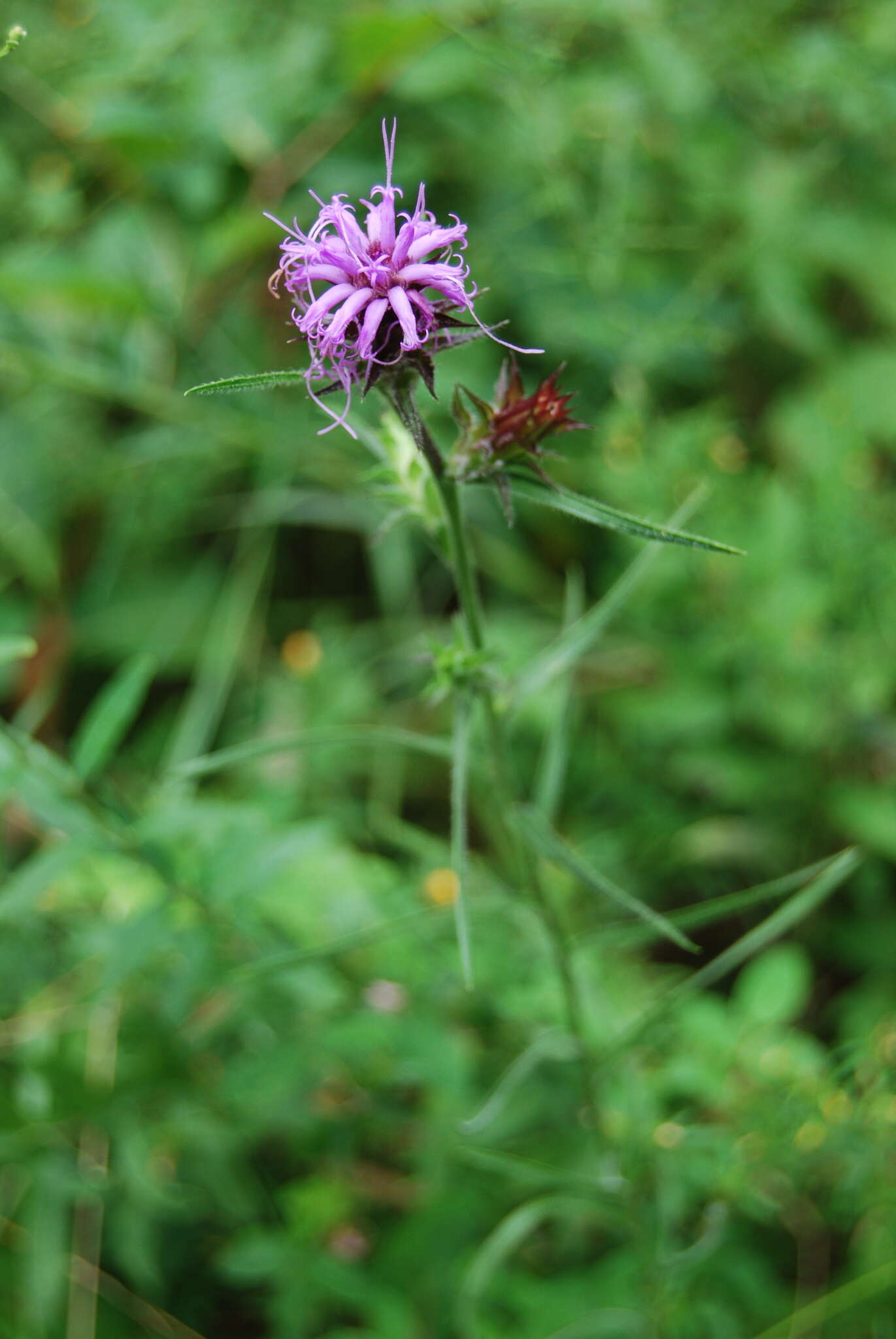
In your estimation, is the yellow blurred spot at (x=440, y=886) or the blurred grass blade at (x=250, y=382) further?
the yellow blurred spot at (x=440, y=886)

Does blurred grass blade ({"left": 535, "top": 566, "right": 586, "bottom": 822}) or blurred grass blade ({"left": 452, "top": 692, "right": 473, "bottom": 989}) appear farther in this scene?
blurred grass blade ({"left": 535, "top": 566, "right": 586, "bottom": 822})

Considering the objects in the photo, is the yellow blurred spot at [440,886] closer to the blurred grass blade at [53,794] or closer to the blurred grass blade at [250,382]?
the blurred grass blade at [53,794]

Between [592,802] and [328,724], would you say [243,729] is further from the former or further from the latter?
[592,802]

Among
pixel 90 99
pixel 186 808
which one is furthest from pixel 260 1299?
pixel 90 99

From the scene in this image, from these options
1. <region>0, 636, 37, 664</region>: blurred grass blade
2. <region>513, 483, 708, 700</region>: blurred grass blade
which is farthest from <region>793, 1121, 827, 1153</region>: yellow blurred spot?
<region>0, 636, 37, 664</region>: blurred grass blade

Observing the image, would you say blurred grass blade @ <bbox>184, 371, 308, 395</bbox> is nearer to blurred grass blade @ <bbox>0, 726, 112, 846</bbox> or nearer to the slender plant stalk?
the slender plant stalk

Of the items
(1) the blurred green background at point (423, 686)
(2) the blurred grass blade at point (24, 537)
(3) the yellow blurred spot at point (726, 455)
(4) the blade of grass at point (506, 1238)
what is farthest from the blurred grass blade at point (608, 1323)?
(2) the blurred grass blade at point (24, 537)
